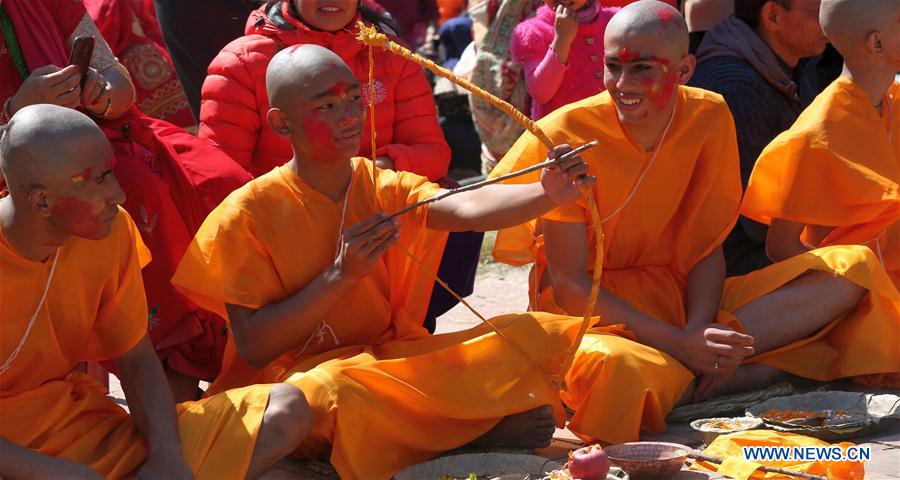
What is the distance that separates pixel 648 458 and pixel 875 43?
2.07m

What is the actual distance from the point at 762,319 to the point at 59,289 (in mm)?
2611

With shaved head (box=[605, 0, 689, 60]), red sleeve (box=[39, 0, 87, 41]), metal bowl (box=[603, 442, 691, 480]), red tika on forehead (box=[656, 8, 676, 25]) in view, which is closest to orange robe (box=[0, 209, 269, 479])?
metal bowl (box=[603, 442, 691, 480])

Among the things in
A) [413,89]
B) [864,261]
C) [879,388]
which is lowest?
[879,388]

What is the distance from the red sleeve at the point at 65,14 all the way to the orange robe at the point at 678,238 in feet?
5.64

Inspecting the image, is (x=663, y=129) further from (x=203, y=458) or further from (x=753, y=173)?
(x=203, y=458)

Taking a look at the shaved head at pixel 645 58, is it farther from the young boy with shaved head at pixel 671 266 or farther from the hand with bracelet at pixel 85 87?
the hand with bracelet at pixel 85 87

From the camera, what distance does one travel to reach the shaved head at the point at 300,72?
4.75 m

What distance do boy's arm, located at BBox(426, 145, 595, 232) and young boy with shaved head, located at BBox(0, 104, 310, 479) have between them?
83 cm


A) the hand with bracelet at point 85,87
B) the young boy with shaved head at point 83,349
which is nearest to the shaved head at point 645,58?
the young boy with shaved head at point 83,349

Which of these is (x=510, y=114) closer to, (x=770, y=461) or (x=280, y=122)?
(x=280, y=122)

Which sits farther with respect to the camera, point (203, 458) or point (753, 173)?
point (753, 173)

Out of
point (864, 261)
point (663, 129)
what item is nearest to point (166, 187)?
point (663, 129)

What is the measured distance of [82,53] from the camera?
195 inches

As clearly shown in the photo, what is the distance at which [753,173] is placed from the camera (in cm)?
568
